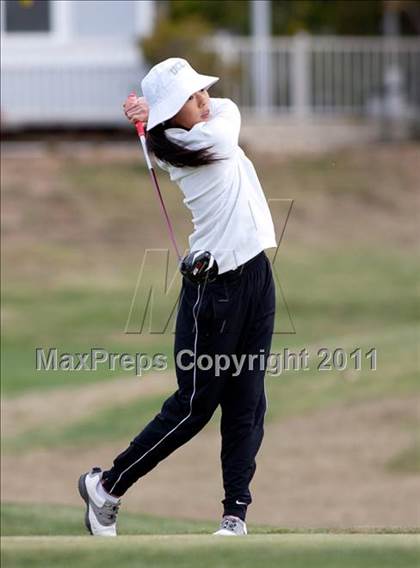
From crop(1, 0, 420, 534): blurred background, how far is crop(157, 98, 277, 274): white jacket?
239 inches

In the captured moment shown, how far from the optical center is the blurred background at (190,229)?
556 inches

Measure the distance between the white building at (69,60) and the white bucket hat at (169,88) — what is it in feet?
55.8

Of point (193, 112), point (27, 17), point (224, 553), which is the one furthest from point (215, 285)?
point (27, 17)

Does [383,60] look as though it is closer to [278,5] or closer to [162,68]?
[278,5]

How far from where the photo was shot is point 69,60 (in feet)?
78.5

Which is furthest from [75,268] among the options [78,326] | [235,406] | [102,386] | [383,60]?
[235,406]

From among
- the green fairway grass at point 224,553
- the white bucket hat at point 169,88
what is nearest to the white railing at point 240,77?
the white bucket hat at point 169,88

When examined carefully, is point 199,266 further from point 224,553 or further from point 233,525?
point 224,553

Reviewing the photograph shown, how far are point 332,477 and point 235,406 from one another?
6.99 meters

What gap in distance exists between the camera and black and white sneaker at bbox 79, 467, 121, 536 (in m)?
6.68

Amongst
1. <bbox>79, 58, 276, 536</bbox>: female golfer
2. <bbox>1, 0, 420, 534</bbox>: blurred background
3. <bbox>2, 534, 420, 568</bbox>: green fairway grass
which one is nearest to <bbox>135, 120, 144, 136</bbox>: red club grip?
<bbox>79, 58, 276, 536</bbox>: female golfer

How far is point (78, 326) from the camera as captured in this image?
18.6 m

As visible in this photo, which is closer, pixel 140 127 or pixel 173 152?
pixel 173 152

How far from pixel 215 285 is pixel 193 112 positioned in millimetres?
743
